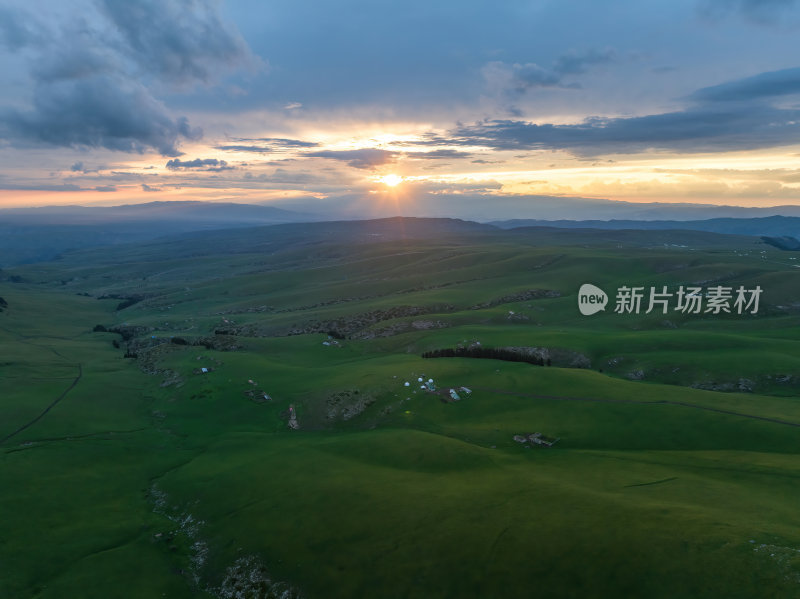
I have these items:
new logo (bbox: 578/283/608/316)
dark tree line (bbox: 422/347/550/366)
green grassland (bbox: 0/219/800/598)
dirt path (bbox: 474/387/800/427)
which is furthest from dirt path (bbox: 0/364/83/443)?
new logo (bbox: 578/283/608/316)

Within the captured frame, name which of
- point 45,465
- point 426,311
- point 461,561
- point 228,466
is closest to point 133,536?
point 228,466

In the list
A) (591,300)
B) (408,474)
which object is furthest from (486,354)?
(591,300)

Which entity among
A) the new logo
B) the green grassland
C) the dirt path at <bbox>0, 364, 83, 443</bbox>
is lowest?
the dirt path at <bbox>0, 364, 83, 443</bbox>

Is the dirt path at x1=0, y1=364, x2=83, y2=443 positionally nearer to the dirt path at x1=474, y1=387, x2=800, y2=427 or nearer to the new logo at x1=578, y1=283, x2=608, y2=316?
the dirt path at x1=474, y1=387, x2=800, y2=427

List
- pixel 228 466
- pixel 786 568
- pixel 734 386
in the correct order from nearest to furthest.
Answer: pixel 786 568 → pixel 228 466 → pixel 734 386

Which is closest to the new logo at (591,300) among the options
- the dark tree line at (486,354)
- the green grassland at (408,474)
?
the green grassland at (408,474)

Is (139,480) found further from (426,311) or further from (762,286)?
(762,286)

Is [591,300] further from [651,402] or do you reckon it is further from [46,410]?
[46,410]

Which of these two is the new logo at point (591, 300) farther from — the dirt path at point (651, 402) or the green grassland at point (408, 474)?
the dirt path at point (651, 402)
